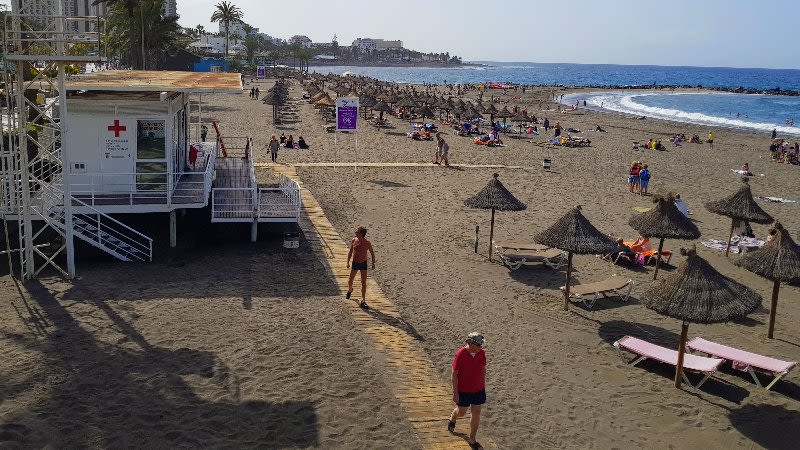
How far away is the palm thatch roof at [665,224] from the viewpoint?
13.5m

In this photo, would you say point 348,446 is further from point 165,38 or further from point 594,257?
point 165,38

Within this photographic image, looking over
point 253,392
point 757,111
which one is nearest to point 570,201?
point 253,392

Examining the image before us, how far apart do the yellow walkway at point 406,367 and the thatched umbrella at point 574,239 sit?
325 centimetres

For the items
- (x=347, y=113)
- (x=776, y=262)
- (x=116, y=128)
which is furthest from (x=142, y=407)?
(x=347, y=113)

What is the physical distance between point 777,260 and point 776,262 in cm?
4

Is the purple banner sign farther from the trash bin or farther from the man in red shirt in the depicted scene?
the man in red shirt

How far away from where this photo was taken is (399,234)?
1664cm

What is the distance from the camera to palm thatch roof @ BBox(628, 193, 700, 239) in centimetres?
1354

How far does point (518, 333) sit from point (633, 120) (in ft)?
172

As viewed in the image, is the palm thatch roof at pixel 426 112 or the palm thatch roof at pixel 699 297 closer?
the palm thatch roof at pixel 699 297

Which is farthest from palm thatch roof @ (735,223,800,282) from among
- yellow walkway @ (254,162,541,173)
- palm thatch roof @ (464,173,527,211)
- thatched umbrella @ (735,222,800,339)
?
yellow walkway @ (254,162,541,173)

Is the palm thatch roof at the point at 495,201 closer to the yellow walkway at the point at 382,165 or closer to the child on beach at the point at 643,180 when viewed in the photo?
the child on beach at the point at 643,180

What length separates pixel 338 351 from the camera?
9.61m

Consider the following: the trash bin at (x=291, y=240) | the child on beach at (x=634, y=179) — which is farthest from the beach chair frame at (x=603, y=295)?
the child on beach at (x=634, y=179)
